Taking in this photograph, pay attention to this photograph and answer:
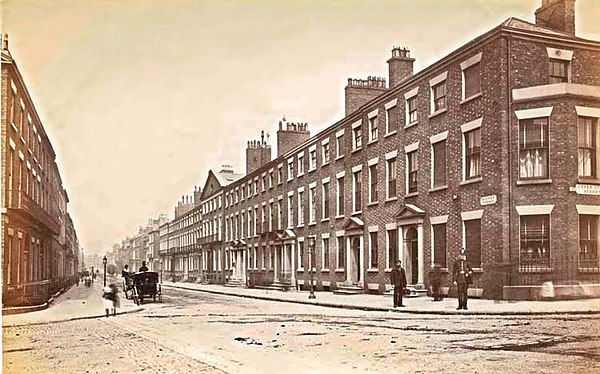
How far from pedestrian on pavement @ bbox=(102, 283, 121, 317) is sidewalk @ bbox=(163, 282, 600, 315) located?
867 mm

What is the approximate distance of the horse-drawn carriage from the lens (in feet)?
31.1

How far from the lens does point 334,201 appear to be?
51.9 feet

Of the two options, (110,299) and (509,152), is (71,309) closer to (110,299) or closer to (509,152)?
(110,299)

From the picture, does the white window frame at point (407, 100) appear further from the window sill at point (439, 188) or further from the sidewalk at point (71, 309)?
the sidewalk at point (71, 309)

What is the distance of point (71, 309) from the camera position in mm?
7926

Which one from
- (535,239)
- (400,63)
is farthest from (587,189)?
(400,63)

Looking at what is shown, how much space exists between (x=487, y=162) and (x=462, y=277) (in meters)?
1.35

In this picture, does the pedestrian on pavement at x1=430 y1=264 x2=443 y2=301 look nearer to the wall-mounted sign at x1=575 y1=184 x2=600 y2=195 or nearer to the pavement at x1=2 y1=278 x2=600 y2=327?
the pavement at x1=2 y1=278 x2=600 y2=327

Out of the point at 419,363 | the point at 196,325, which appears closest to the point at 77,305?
the point at 196,325

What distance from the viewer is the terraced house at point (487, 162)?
708 centimetres

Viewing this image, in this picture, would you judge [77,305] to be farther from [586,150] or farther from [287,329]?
[586,150]

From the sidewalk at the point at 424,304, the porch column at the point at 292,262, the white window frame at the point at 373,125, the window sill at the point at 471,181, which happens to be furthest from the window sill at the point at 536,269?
the porch column at the point at 292,262

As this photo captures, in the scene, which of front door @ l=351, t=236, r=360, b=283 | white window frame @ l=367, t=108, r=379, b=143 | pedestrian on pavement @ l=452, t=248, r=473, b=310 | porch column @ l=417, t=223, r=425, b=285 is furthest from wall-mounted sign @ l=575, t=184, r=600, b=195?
front door @ l=351, t=236, r=360, b=283

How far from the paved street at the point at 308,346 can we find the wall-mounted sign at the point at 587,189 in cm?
121
